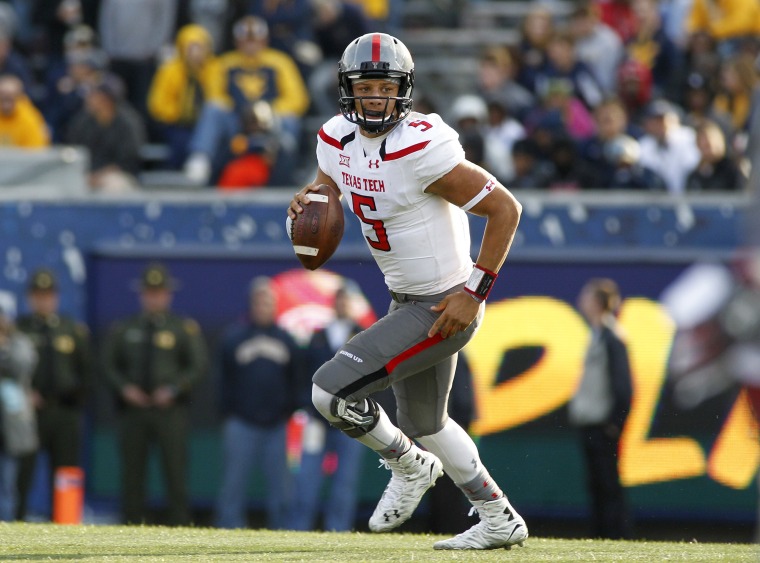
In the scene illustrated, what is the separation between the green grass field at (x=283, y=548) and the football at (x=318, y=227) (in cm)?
117

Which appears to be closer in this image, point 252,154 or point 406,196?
point 406,196

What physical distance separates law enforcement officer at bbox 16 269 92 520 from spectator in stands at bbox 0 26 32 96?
2822 mm

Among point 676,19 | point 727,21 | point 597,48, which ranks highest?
point 727,21

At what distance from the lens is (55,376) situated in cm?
1002

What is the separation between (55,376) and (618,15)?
19.2ft

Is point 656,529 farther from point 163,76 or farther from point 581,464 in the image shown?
point 163,76

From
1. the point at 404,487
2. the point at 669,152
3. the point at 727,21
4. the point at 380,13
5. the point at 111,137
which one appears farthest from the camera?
the point at 380,13

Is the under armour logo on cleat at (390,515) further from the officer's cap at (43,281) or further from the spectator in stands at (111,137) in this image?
the spectator in stands at (111,137)

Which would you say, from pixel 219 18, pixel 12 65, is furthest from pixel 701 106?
pixel 12 65

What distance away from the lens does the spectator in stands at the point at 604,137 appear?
1062 centimetres

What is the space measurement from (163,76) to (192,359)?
3.07 m

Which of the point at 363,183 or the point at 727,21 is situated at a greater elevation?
the point at 363,183

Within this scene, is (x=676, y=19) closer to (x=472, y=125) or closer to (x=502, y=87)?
(x=502, y=87)

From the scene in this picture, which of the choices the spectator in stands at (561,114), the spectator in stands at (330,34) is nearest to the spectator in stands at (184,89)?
the spectator in stands at (330,34)
